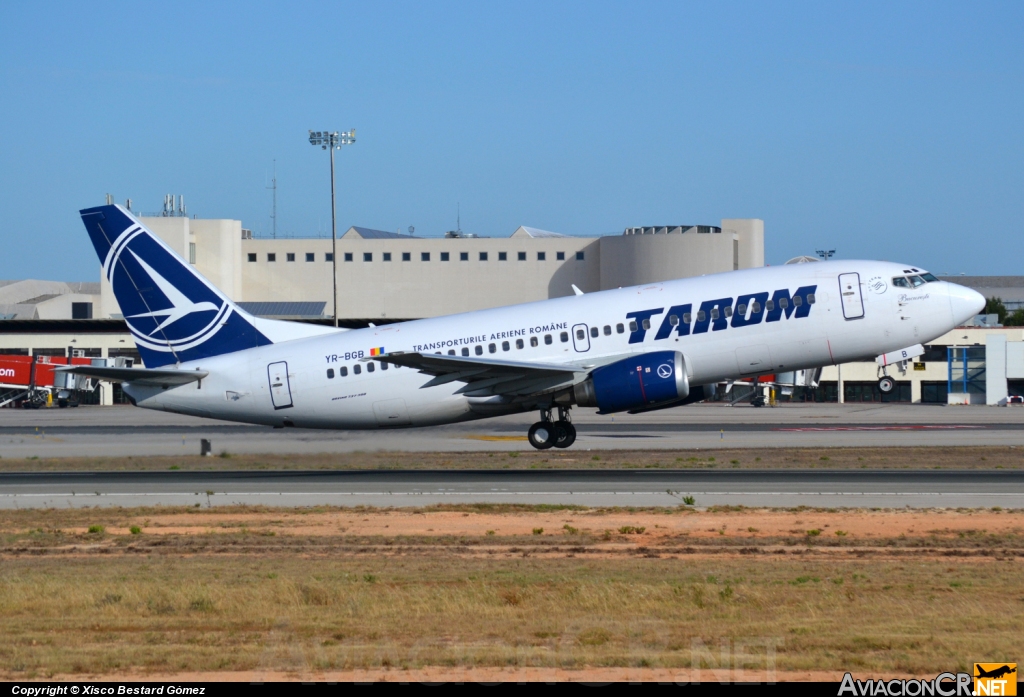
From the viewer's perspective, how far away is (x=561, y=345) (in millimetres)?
31375

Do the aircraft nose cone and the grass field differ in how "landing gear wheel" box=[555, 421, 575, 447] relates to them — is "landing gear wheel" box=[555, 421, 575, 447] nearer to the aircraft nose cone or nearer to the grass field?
the grass field

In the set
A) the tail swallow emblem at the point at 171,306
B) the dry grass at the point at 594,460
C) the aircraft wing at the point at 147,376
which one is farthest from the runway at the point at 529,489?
the tail swallow emblem at the point at 171,306

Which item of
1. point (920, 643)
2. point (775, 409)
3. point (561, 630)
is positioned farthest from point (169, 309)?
point (775, 409)

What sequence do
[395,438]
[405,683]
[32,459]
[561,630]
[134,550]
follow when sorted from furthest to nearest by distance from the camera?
[32,459], [395,438], [134,550], [561,630], [405,683]

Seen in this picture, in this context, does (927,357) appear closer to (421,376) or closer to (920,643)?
(421,376)

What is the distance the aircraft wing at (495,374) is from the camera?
2945 centimetres

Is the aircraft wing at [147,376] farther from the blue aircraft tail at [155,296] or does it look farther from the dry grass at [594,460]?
the dry grass at [594,460]

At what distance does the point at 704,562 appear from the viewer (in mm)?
17266

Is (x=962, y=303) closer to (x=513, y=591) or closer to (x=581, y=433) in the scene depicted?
(x=513, y=591)

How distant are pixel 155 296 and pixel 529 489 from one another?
1341 centimetres

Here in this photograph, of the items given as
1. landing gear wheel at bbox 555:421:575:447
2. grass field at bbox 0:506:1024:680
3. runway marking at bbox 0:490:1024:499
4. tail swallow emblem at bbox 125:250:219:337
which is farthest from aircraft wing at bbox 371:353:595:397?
grass field at bbox 0:506:1024:680

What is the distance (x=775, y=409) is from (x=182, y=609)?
60.2 meters

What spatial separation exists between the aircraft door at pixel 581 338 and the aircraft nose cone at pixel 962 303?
1008cm

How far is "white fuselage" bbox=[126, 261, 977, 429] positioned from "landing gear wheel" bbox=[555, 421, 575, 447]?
1.94 meters
